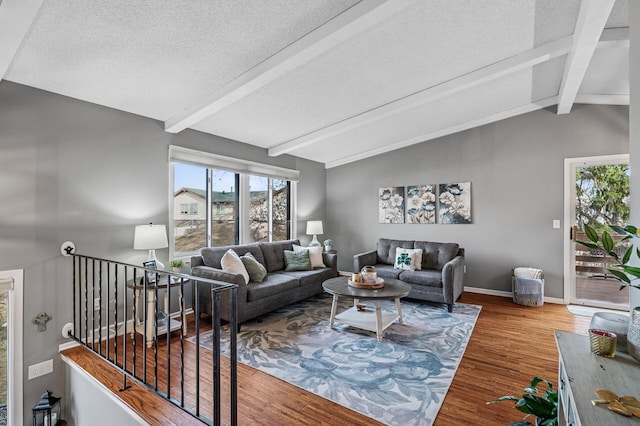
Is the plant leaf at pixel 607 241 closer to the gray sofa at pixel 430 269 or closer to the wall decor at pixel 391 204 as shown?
the gray sofa at pixel 430 269

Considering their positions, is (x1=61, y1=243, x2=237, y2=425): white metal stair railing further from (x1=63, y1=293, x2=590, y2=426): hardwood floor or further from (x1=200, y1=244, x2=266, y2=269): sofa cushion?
(x1=200, y1=244, x2=266, y2=269): sofa cushion

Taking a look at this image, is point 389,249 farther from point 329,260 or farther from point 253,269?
point 253,269

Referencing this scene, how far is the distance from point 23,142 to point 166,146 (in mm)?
1327

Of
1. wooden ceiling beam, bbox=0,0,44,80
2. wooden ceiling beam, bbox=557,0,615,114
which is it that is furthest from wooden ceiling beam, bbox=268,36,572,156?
wooden ceiling beam, bbox=0,0,44,80

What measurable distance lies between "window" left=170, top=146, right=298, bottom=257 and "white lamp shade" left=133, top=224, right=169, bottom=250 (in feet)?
2.20

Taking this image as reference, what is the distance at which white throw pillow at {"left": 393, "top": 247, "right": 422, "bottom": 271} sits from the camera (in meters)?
4.53

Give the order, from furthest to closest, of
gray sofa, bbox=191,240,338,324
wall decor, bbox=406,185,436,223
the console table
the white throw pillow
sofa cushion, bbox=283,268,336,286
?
wall decor, bbox=406,185,436,223 → the white throw pillow → sofa cushion, bbox=283,268,336,286 → gray sofa, bbox=191,240,338,324 → the console table

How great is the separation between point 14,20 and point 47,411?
9.54 feet

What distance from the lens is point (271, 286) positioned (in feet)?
12.1

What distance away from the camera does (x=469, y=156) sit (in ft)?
16.5

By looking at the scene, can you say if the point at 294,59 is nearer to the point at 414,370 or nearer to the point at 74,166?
the point at 74,166

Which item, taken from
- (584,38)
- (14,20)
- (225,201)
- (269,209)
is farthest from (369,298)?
(14,20)

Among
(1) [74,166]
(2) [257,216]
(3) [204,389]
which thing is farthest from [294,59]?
(2) [257,216]

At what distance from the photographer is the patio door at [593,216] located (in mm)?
4086
